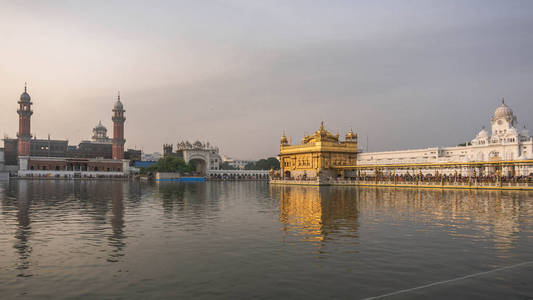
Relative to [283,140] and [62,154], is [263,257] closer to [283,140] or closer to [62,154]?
[283,140]

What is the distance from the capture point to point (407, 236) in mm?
12570

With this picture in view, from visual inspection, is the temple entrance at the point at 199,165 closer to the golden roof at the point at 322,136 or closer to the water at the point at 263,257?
the golden roof at the point at 322,136

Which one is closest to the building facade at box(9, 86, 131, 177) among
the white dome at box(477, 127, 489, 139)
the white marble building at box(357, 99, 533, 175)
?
the white marble building at box(357, 99, 533, 175)

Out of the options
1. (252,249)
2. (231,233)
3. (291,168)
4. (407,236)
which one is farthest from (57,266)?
(291,168)

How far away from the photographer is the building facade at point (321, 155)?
6097 cm

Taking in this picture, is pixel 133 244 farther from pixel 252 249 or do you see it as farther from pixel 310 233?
pixel 310 233

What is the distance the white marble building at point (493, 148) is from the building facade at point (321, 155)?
23518 mm

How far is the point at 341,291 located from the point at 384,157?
8747cm

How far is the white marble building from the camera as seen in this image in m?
73.4

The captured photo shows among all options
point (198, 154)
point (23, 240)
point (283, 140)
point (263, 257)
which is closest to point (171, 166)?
point (198, 154)

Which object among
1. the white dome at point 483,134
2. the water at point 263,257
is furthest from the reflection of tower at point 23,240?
the white dome at point 483,134

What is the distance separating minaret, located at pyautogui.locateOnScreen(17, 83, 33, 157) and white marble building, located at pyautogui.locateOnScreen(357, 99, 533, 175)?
96104mm

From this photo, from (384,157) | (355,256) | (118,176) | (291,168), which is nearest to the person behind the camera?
(355,256)

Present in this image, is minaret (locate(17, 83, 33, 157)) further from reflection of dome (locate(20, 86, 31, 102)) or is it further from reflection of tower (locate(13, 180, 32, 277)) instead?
reflection of tower (locate(13, 180, 32, 277))
